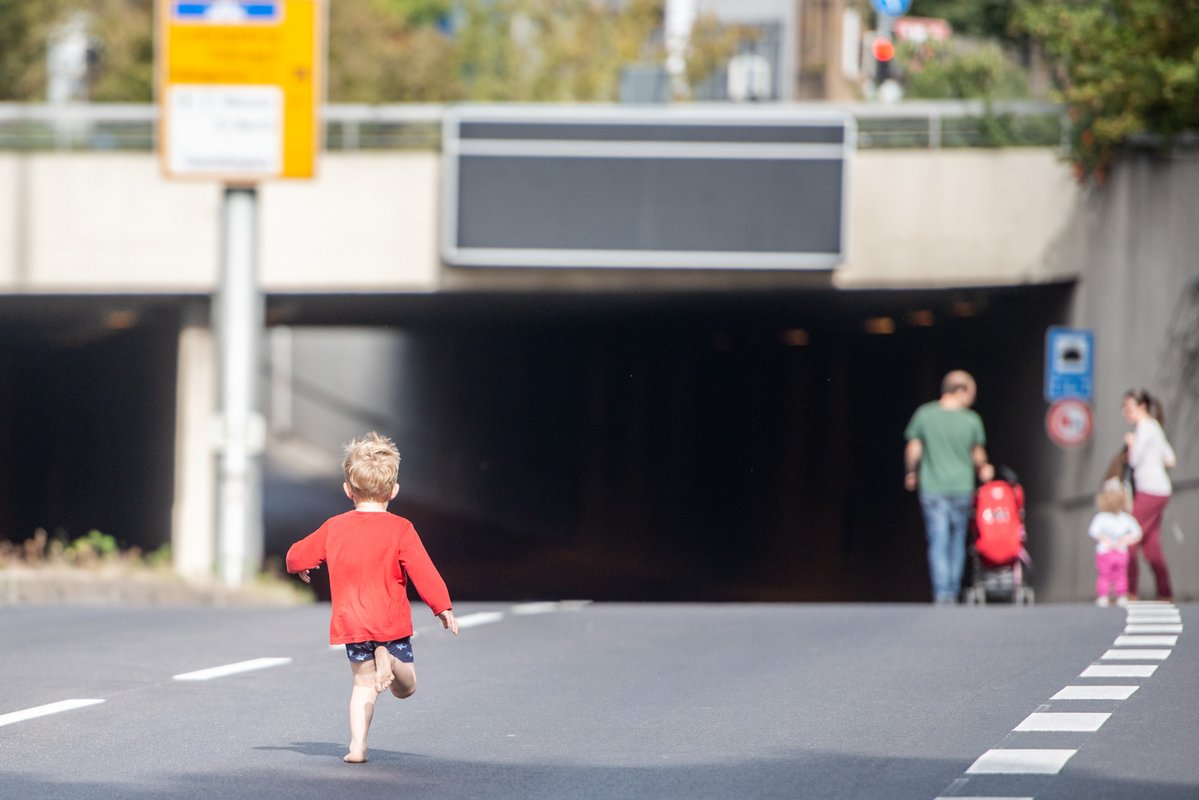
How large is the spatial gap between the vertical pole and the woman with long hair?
7.74 metres

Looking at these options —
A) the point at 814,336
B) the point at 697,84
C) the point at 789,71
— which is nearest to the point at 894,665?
the point at 814,336

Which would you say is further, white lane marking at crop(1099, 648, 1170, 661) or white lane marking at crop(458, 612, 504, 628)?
white lane marking at crop(458, 612, 504, 628)

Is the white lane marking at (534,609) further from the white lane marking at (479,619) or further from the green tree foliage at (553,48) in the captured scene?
the green tree foliage at (553,48)

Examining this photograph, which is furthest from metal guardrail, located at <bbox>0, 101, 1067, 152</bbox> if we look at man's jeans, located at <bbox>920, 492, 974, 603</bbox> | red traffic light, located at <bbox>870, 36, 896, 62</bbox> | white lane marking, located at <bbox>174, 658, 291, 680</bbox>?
white lane marking, located at <bbox>174, 658, 291, 680</bbox>

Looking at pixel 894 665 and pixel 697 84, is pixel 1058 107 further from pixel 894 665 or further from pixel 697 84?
pixel 697 84

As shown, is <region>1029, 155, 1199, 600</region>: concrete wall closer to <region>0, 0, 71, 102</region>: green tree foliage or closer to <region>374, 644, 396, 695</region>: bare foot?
<region>374, 644, 396, 695</region>: bare foot

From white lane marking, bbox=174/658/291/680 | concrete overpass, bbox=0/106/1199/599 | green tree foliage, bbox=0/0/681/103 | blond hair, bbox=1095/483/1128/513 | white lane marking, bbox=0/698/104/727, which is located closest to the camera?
white lane marking, bbox=0/698/104/727

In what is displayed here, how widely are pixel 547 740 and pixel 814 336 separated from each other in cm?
2710

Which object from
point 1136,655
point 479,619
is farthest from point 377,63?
point 1136,655

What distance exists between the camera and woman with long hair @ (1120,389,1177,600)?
1703 centimetres

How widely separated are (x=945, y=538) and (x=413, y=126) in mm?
10404

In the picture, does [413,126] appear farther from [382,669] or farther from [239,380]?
[382,669]

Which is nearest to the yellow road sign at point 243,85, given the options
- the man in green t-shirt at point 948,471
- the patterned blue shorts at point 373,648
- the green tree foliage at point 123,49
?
the man in green t-shirt at point 948,471

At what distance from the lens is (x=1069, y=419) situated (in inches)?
854
